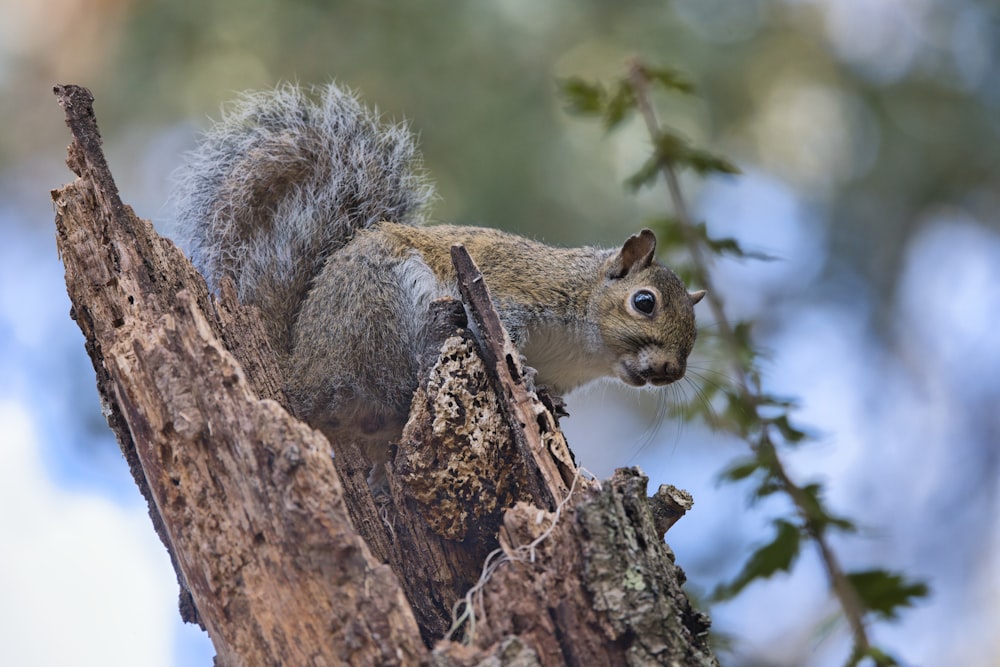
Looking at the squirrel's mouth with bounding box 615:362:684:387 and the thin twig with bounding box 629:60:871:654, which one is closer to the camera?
the thin twig with bounding box 629:60:871:654

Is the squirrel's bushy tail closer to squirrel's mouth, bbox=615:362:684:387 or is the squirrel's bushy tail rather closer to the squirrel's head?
the squirrel's head

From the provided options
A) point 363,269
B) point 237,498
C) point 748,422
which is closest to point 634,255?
point 363,269

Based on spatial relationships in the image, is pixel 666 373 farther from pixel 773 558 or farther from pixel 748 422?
pixel 773 558

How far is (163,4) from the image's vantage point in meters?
4.85

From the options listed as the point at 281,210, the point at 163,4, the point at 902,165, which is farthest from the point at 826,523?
the point at 902,165

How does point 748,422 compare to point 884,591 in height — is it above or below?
above

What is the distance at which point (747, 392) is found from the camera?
198 cm

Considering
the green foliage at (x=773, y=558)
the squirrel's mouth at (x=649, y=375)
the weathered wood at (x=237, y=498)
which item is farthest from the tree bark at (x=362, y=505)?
the squirrel's mouth at (x=649, y=375)

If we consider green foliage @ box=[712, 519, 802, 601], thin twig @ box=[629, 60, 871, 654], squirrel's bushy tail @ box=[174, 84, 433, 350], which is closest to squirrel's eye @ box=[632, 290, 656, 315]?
thin twig @ box=[629, 60, 871, 654]

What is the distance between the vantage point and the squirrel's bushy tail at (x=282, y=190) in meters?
2.95

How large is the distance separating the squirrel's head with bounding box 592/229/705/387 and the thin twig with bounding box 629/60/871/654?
0.63m

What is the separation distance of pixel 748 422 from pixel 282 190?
5.63ft

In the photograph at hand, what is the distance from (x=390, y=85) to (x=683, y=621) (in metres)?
3.82

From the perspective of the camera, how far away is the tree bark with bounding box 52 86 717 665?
5.51 ft
